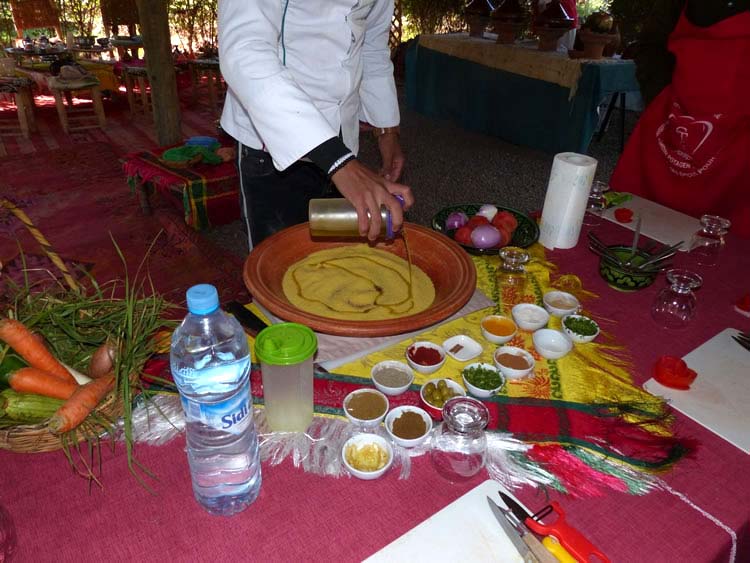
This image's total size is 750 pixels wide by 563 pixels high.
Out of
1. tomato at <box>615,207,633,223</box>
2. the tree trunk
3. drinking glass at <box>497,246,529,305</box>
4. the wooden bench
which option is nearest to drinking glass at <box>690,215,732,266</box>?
tomato at <box>615,207,633,223</box>

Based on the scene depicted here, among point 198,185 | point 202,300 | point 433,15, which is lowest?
point 198,185

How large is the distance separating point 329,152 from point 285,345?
0.52 meters

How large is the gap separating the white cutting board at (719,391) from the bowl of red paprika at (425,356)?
16.0 inches

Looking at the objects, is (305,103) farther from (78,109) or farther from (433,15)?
(433,15)

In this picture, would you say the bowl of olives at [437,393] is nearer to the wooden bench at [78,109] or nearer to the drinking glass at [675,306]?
the drinking glass at [675,306]

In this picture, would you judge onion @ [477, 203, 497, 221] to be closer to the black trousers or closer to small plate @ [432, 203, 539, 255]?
small plate @ [432, 203, 539, 255]

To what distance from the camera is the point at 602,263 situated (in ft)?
4.45

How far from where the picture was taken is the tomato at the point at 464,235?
1.43m

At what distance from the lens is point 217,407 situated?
67 cm

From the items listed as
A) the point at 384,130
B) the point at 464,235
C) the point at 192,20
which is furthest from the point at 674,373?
the point at 192,20

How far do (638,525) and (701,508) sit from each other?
0.12 meters

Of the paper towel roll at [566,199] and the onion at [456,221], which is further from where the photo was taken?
the onion at [456,221]

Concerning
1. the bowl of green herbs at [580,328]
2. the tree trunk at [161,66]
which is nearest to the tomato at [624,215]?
the bowl of green herbs at [580,328]

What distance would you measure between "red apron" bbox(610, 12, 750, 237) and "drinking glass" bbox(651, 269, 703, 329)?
65 centimetres
